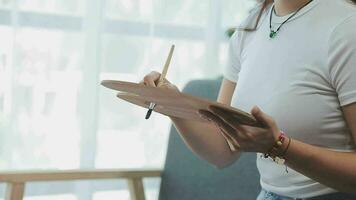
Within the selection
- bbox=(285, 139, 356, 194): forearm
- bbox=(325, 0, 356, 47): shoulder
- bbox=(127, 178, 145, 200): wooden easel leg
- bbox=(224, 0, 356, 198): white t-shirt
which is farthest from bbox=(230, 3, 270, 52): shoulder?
bbox=(127, 178, 145, 200): wooden easel leg

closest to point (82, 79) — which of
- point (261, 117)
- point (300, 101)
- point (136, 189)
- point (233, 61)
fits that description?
point (136, 189)

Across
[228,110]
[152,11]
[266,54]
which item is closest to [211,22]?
[152,11]

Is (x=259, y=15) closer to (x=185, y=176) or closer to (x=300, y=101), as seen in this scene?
(x=300, y=101)

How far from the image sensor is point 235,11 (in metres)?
2.08

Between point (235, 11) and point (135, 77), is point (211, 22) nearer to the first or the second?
point (235, 11)

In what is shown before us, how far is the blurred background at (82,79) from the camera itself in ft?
5.26

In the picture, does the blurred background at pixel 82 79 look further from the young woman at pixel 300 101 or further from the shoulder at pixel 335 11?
the shoulder at pixel 335 11

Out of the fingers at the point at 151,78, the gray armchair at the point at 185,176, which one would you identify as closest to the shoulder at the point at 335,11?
the fingers at the point at 151,78

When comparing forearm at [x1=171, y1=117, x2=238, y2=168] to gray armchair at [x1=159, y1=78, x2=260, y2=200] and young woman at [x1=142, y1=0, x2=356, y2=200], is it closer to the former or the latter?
young woman at [x1=142, y1=0, x2=356, y2=200]

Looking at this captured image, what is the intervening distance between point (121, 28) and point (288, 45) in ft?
2.98

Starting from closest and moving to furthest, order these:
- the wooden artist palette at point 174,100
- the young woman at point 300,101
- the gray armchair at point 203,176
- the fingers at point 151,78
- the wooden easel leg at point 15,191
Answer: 1. the wooden artist palette at point 174,100
2. the young woman at point 300,101
3. the fingers at point 151,78
4. the wooden easel leg at point 15,191
5. the gray armchair at point 203,176

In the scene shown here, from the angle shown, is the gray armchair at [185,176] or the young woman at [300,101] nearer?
the young woman at [300,101]

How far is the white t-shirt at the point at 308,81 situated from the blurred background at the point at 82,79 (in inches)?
31.4

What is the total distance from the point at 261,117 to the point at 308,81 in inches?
8.7
